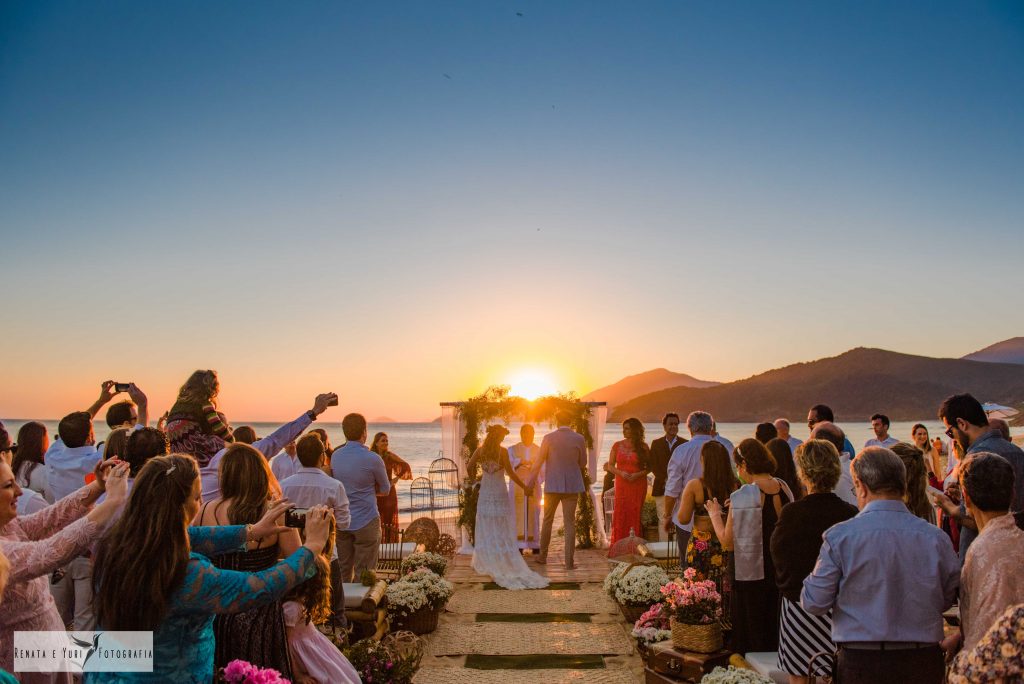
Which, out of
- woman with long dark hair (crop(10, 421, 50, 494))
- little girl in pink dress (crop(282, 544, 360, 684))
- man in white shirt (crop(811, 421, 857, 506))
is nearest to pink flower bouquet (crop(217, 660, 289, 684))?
little girl in pink dress (crop(282, 544, 360, 684))

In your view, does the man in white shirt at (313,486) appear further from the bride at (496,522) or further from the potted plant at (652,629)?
the bride at (496,522)

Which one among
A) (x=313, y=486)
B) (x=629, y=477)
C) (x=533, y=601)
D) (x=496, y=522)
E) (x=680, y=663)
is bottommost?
(x=533, y=601)

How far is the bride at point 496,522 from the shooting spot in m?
9.96

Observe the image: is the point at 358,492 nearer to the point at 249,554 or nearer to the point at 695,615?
the point at 695,615

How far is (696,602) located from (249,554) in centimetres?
330

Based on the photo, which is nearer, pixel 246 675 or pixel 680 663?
pixel 246 675

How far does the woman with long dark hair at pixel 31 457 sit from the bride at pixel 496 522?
5397 mm

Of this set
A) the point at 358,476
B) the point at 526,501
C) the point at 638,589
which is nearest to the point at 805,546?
the point at 638,589

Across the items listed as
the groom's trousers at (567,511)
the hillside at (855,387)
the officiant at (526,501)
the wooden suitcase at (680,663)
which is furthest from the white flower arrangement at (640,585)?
the hillside at (855,387)

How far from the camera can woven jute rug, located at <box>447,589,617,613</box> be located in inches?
325

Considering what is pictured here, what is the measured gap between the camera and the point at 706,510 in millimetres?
5766

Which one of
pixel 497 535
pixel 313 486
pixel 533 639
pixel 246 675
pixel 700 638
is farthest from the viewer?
pixel 497 535

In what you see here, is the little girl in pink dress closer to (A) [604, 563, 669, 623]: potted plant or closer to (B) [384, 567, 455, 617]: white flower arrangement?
Answer: (B) [384, 567, 455, 617]: white flower arrangement

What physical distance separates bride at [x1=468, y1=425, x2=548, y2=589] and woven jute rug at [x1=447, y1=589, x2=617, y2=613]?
2.30 ft
